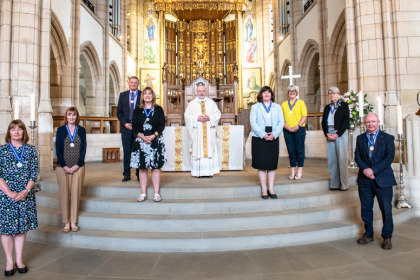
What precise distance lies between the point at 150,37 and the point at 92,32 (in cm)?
643

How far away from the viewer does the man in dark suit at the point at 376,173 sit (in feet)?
10.2

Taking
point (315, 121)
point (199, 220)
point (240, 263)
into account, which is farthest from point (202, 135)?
point (315, 121)

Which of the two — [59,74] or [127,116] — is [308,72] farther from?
[127,116]

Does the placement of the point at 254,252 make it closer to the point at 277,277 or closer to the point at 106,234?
the point at 277,277

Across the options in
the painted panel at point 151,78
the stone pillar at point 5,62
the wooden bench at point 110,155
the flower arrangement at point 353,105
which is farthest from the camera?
the painted panel at point 151,78

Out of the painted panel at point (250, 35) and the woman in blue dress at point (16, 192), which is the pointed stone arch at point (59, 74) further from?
the painted panel at point (250, 35)

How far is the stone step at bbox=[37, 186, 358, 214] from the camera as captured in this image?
144 inches

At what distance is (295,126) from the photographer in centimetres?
454

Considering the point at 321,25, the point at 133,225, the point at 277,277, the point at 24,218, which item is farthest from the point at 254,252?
the point at 321,25

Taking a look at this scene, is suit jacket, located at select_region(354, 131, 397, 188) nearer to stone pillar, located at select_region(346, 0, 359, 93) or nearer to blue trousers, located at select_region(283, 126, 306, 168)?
blue trousers, located at select_region(283, 126, 306, 168)

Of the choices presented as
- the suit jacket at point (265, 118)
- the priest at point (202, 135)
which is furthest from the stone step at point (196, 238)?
the priest at point (202, 135)

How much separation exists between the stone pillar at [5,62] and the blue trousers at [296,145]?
5.41 meters

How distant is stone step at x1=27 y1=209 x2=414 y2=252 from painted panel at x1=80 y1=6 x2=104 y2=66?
28.8 feet

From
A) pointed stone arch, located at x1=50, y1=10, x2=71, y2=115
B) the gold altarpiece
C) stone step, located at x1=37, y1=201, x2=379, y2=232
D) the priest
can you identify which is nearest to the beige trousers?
stone step, located at x1=37, y1=201, x2=379, y2=232
